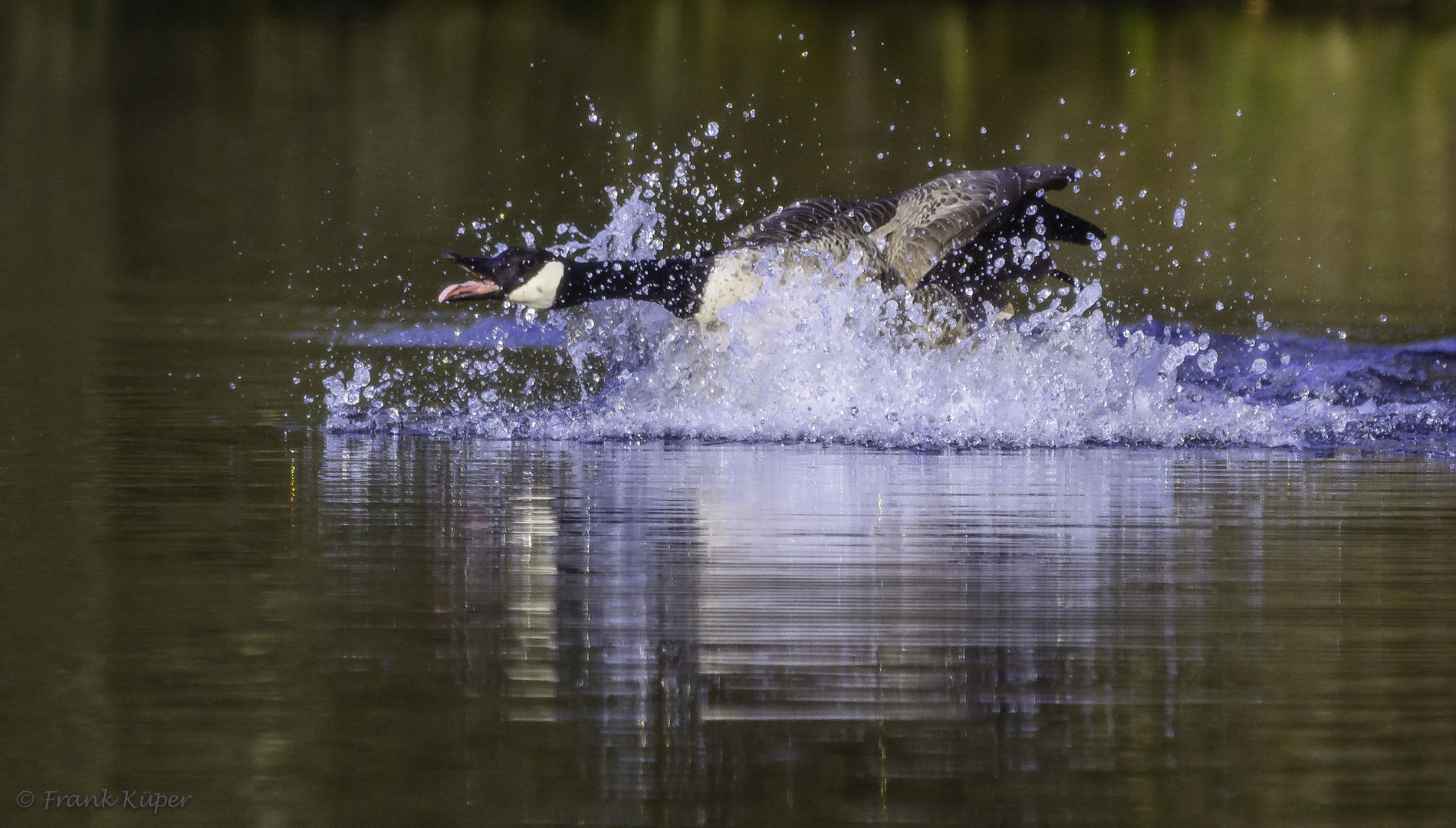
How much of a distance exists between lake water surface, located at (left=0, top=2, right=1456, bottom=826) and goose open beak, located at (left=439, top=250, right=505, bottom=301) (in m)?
0.47

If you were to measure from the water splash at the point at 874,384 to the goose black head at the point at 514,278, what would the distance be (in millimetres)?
445

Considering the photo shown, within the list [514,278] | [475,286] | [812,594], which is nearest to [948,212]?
[514,278]

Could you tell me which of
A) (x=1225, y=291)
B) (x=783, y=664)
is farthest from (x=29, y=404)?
(x=1225, y=291)

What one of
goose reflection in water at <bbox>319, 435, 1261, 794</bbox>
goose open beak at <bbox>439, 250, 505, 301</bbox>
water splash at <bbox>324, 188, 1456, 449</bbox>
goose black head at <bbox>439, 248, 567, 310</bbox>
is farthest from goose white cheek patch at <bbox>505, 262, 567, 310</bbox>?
goose reflection in water at <bbox>319, 435, 1261, 794</bbox>

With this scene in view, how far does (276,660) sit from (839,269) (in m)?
4.77

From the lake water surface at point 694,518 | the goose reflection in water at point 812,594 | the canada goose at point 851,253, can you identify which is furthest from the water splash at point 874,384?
the goose reflection in water at point 812,594

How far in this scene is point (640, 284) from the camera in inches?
321

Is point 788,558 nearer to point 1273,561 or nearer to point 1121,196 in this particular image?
point 1273,561

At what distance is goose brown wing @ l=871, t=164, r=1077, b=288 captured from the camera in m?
8.25

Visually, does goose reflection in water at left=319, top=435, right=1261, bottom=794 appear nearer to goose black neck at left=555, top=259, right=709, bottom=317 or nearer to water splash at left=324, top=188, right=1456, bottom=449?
water splash at left=324, top=188, right=1456, bottom=449

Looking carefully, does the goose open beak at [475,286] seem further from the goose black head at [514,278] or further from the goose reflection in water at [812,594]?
the goose reflection in water at [812,594]

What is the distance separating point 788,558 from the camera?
467 centimetres

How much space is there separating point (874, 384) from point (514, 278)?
1.49 meters

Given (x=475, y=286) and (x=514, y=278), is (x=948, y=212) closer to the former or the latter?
(x=514, y=278)
